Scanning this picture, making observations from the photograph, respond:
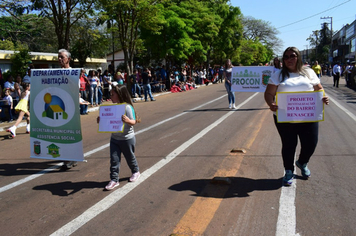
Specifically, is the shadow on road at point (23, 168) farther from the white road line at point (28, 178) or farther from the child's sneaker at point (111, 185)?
the child's sneaker at point (111, 185)

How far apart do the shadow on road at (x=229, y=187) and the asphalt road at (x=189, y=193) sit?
0.01m

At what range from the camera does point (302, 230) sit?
344 centimetres

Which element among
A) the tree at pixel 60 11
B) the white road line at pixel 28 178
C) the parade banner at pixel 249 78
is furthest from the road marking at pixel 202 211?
the tree at pixel 60 11

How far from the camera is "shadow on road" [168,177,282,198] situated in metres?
4.49

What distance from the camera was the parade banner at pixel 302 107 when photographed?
4.47m

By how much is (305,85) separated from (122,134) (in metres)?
2.72

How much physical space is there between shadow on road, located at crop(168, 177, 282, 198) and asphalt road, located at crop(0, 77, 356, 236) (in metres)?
0.01

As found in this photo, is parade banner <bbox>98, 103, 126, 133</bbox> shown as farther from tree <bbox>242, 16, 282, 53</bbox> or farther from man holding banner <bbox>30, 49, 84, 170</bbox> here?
tree <bbox>242, 16, 282, 53</bbox>

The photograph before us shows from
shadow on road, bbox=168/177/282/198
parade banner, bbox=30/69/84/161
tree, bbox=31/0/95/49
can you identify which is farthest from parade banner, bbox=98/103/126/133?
tree, bbox=31/0/95/49

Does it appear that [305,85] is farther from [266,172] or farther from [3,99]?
[3,99]

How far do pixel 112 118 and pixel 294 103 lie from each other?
Answer: 8.53ft

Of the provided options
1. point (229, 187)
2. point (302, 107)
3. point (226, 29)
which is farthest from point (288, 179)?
point (226, 29)

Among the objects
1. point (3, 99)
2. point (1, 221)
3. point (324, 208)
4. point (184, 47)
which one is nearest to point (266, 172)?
point (324, 208)

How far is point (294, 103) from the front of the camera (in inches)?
176
